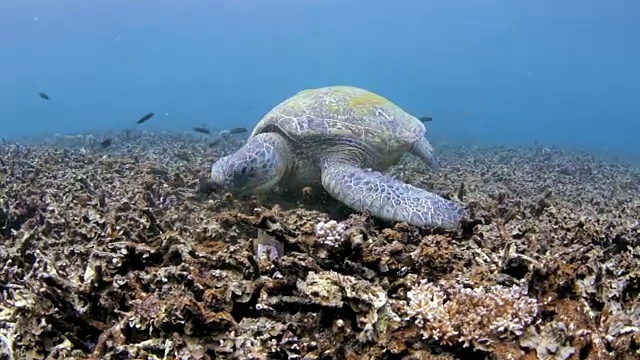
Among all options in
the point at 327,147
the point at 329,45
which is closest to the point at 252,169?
the point at 327,147

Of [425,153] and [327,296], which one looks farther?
[425,153]

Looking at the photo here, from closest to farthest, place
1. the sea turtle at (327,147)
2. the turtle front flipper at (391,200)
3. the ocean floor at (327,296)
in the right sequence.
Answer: the ocean floor at (327,296) < the turtle front flipper at (391,200) < the sea turtle at (327,147)

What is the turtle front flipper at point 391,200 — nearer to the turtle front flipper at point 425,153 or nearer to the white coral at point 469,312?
the white coral at point 469,312

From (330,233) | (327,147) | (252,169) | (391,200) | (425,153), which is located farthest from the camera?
(425,153)

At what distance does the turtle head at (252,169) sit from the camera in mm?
5020

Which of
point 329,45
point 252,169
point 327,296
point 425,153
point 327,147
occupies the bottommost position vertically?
point 329,45

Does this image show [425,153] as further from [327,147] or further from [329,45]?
[329,45]

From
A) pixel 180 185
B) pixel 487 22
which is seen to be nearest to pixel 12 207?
pixel 180 185

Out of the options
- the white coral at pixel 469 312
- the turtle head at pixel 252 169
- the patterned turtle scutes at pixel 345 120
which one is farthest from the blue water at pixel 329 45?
the white coral at pixel 469 312

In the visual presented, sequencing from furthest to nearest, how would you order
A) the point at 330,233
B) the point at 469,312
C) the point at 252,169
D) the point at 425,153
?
the point at 425,153, the point at 252,169, the point at 330,233, the point at 469,312

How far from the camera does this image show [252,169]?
5023 mm

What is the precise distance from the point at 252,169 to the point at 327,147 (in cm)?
96

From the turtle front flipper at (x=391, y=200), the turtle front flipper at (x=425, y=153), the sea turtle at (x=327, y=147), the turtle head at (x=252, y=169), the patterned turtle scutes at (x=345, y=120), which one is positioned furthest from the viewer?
the turtle front flipper at (x=425, y=153)

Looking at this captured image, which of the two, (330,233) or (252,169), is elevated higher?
(330,233)
